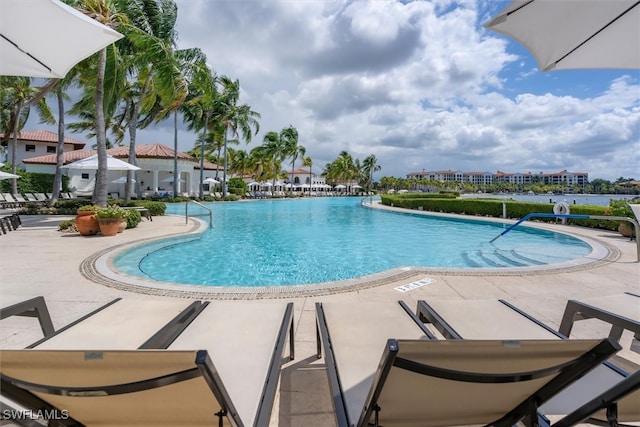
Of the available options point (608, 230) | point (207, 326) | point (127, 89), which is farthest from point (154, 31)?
point (608, 230)

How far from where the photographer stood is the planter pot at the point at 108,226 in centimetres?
966

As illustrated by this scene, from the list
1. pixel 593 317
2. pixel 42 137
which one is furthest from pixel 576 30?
pixel 42 137

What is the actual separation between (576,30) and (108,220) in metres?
11.5

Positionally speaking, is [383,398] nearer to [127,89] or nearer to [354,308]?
[354,308]

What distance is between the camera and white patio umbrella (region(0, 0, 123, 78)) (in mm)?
3049

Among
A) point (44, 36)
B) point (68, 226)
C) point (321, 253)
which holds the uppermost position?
point (44, 36)

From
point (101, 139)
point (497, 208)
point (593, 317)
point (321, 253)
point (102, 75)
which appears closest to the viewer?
point (593, 317)

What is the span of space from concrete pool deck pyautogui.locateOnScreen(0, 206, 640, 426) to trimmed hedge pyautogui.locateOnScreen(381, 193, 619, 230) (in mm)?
5582

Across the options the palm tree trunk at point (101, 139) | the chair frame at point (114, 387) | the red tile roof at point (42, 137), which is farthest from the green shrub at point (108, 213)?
the red tile roof at point (42, 137)

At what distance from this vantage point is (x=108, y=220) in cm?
967

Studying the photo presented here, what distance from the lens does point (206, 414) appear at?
143 cm

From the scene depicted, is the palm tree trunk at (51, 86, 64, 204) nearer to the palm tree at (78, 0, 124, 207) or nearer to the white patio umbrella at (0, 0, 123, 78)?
the palm tree at (78, 0, 124, 207)

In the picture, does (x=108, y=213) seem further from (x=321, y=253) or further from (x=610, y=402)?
(x=610, y=402)

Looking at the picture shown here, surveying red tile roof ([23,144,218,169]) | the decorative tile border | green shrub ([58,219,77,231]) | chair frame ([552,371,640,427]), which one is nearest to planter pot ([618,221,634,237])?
the decorative tile border
